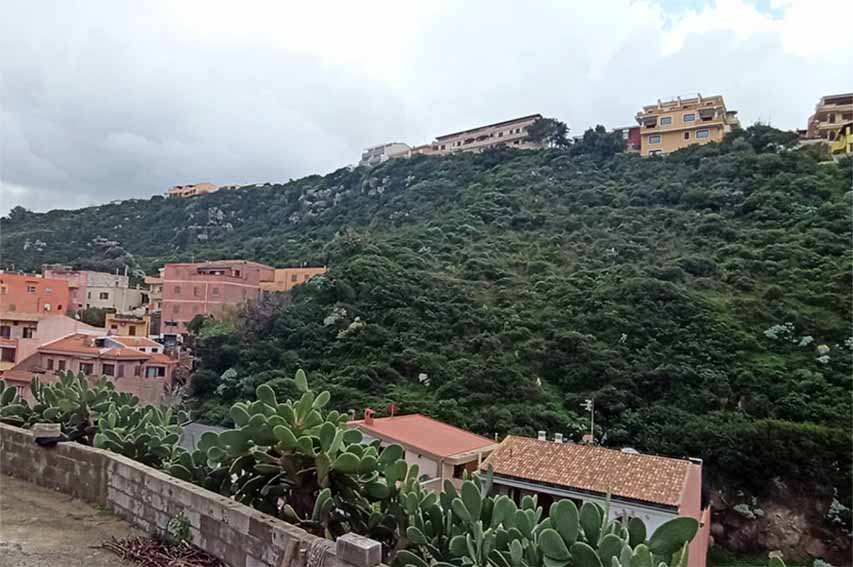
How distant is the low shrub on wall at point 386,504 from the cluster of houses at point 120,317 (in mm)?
10779

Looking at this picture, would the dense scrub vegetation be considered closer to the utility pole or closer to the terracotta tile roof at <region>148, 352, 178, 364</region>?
the utility pole

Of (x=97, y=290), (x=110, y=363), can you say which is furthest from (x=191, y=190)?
(x=110, y=363)

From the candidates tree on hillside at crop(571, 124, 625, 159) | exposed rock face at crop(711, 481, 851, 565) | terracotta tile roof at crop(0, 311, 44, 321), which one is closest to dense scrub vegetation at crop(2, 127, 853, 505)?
exposed rock face at crop(711, 481, 851, 565)

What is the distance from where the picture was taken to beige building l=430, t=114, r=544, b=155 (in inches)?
2213

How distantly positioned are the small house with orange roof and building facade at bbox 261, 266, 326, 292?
1935 centimetres

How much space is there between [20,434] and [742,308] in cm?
2367

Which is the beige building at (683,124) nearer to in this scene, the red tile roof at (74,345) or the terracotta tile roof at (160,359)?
the terracotta tile roof at (160,359)

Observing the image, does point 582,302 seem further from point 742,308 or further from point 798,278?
point 798,278

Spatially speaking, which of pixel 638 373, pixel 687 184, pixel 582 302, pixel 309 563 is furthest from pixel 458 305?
pixel 309 563

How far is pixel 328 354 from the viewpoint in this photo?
23.0m

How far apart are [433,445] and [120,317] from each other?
2140 cm

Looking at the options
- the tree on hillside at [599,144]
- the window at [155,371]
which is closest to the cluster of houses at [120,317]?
the window at [155,371]

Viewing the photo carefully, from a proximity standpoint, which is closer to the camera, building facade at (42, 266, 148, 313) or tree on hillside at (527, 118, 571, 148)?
building facade at (42, 266, 148, 313)

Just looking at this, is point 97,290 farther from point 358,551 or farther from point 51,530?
point 358,551
